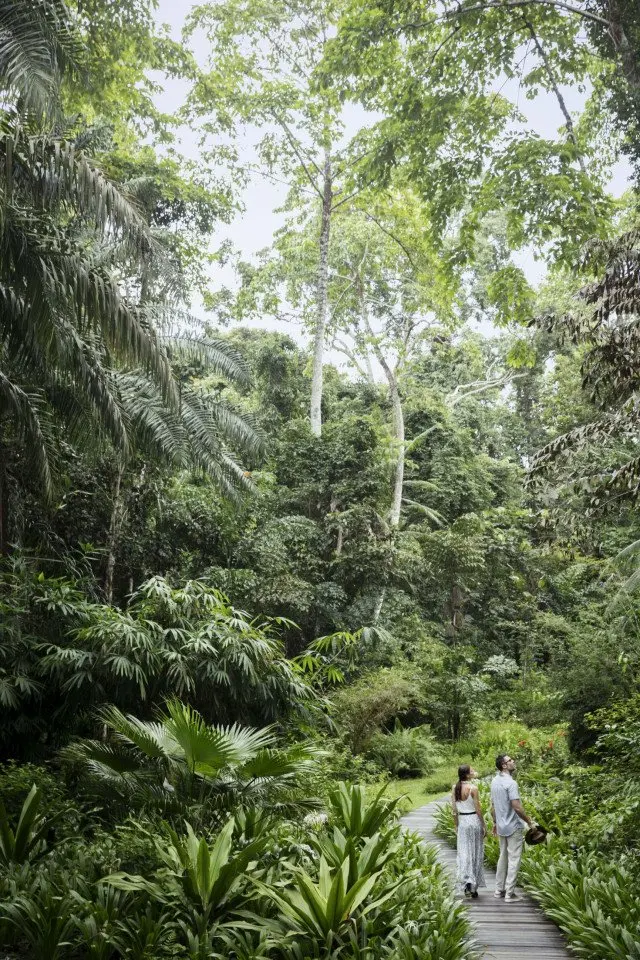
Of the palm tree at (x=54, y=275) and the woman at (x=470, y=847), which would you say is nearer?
the woman at (x=470, y=847)

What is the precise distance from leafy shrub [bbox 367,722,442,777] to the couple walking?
8.07 metres

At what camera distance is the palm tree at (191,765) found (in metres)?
6.11

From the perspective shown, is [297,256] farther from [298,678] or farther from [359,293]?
[298,678]

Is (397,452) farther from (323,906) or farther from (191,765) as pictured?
(323,906)

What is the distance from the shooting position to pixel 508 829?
7.41 metres

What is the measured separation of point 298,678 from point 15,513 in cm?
586

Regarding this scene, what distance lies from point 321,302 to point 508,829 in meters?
18.8

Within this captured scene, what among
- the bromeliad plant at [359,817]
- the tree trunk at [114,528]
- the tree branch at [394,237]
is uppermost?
the tree branch at [394,237]

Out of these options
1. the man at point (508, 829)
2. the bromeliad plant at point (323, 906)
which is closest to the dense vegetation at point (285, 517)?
the bromeliad plant at point (323, 906)

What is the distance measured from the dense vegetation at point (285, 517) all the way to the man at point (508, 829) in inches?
19.5

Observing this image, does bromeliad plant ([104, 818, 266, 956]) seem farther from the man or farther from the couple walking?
the man

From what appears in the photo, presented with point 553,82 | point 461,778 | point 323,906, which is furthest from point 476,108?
point 323,906

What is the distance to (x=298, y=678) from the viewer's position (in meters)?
10.6

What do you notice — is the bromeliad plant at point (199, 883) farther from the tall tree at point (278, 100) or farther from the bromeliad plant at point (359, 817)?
the tall tree at point (278, 100)
